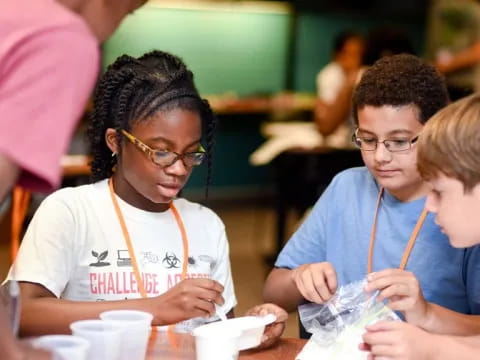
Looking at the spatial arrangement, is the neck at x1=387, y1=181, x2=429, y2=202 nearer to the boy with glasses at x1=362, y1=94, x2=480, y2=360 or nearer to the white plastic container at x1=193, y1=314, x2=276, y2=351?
the boy with glasses at x1=362, y1=94, x2=480, y2=360

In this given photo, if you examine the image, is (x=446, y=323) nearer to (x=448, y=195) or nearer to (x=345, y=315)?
(x=345, y=315)

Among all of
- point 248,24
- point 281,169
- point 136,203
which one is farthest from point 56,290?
point 248,24

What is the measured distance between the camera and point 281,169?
5.47 m

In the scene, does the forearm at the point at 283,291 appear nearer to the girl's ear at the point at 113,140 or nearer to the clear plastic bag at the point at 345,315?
the clear plastic bag at the point at 345,315

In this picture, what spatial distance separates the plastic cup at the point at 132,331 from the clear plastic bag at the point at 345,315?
43 centimetres

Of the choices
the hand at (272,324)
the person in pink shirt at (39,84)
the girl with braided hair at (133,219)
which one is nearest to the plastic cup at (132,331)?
the girl with braided hair at (133,219)

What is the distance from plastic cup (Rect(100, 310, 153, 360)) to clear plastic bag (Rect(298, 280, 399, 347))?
1.42 ft

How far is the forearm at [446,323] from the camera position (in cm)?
169

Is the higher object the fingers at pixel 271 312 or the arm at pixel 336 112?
the arm at pixel 336 112

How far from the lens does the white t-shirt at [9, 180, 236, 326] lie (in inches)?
72.2

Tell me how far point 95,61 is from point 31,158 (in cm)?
17

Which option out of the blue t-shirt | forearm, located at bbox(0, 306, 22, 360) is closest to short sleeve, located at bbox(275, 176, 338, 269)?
the blue t-shirt

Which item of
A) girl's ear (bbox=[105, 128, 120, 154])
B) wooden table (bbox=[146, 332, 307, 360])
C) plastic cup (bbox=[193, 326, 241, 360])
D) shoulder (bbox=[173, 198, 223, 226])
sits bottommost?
wooden table (bbox=[146, 332, 307, 360])

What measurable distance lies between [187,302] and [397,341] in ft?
1.53
